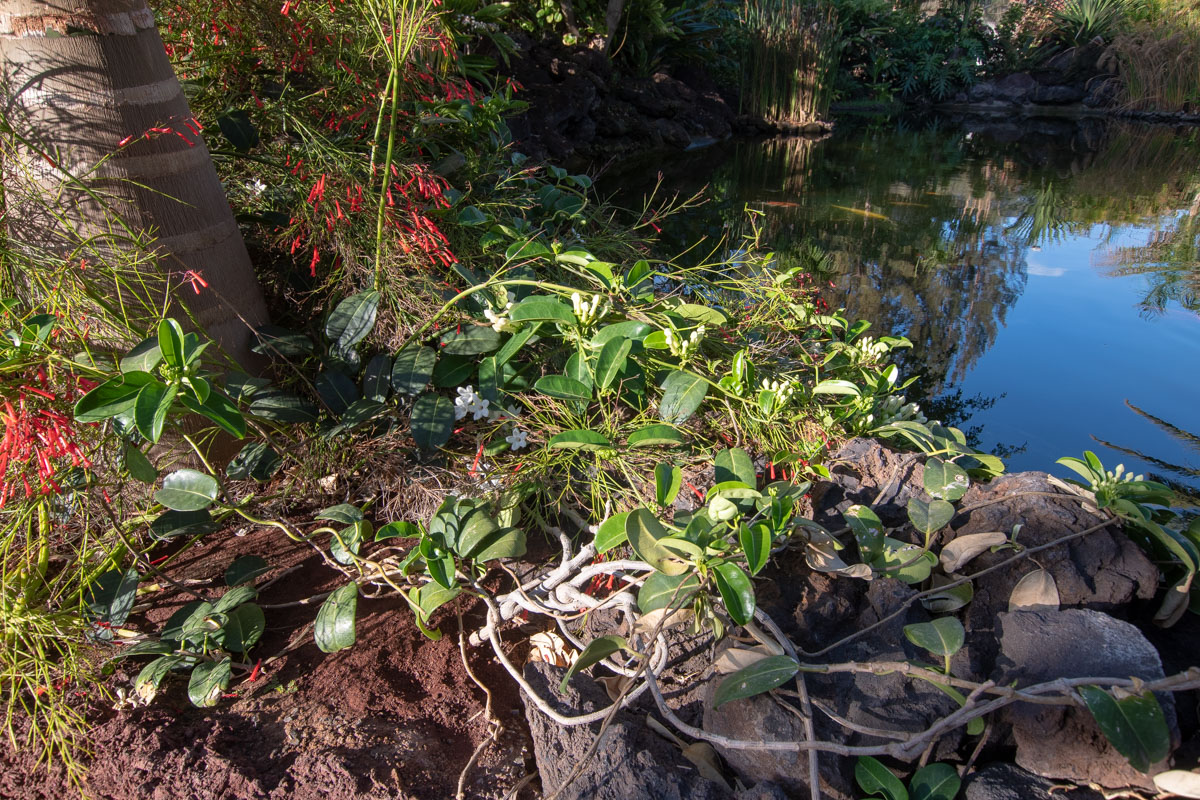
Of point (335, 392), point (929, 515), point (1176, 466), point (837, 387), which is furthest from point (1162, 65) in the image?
point (335, 392)

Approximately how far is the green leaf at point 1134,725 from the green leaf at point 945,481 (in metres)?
0.54

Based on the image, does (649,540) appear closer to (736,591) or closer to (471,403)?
(736,591)

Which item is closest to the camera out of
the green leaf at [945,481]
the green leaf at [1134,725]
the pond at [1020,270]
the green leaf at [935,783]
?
the green leaf at [1134,725]

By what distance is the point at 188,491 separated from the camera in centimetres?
133

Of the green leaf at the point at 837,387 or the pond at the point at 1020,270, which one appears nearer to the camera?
the green leaf at the point at 837,387

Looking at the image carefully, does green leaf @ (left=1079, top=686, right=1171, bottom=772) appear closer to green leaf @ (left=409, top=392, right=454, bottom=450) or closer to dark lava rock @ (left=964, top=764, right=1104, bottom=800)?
dark lava rock @ (left=964, top=764, right=1104, bottom=800)

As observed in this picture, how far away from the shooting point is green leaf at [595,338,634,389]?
1427 millimetres

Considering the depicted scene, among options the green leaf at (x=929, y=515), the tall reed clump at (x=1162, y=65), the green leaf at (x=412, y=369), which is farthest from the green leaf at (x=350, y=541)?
the tall reed clump at (x=1162, y=65)

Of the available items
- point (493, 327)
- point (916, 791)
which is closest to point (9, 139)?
point (493, 327)

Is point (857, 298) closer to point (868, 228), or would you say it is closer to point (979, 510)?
point (868, 228)

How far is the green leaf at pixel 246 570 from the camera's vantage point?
1328mm

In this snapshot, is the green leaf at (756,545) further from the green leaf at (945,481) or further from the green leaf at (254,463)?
the green leaf at (254,463)

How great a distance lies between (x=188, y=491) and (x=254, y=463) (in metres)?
0.19

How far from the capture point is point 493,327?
166cm
